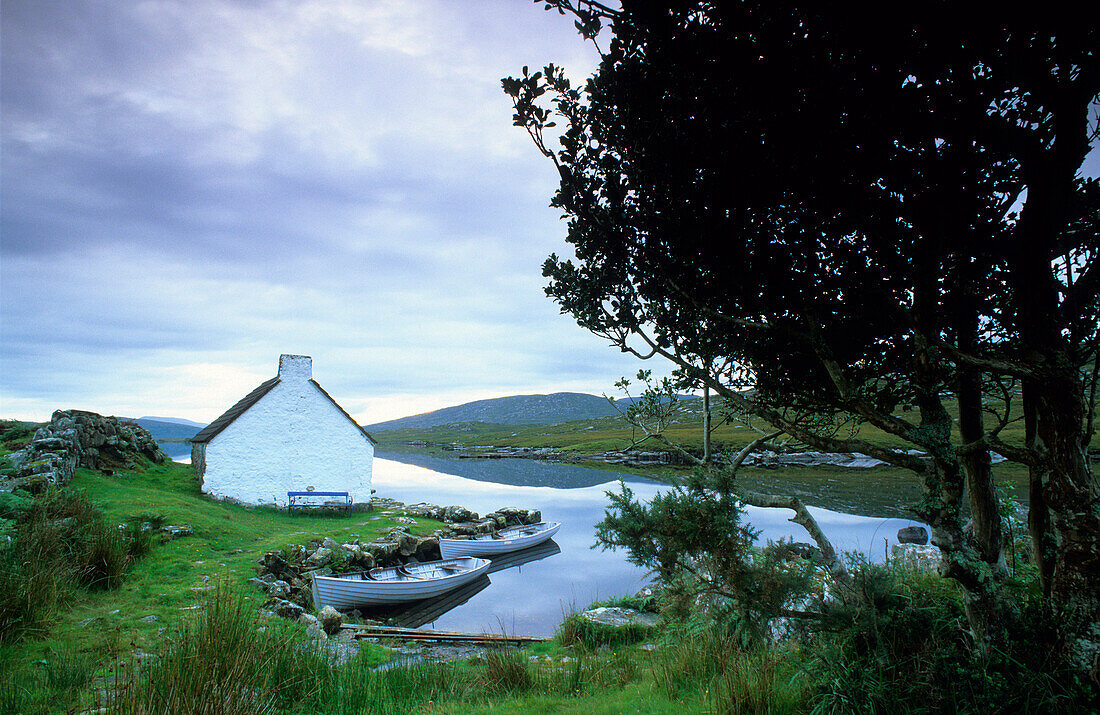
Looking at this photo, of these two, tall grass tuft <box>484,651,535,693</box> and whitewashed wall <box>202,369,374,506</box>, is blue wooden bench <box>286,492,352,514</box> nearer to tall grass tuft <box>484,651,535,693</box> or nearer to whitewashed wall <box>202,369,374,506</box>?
whitewashed wall <box>202,369,374,506</box>

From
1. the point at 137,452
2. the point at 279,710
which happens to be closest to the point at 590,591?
the point at 279,710

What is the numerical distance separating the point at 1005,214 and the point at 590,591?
1886cm

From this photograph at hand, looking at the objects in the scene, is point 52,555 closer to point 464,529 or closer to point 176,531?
point 176,531

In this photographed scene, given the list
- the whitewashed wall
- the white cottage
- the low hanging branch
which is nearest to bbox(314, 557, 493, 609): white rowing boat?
the white cottage

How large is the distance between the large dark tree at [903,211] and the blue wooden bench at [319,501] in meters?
25.2

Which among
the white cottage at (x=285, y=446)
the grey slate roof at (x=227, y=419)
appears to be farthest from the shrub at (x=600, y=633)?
the grey slate roof at (x=227, y=419)

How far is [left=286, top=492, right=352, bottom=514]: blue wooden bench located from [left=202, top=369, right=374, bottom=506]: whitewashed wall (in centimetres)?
71

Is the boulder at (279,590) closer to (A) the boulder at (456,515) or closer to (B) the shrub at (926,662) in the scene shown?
(B) the shrub at (926,662)

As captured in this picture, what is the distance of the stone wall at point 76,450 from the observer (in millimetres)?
16484

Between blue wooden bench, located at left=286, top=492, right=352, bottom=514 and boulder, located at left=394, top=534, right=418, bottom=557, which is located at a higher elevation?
blue wooden bench, located at left=286, top=492, right=352, bottom=514

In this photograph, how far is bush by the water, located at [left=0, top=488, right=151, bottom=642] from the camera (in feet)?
26.3

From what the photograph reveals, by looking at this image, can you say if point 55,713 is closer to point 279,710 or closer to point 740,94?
point 279,710

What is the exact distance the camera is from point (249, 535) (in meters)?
18.0

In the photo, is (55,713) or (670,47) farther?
(55,713)
